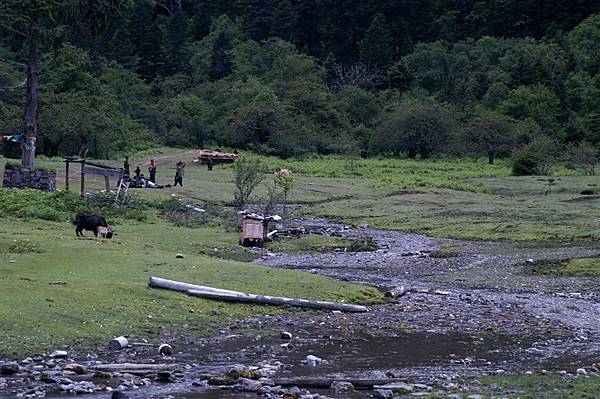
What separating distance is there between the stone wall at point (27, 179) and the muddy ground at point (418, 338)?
53.0 ft

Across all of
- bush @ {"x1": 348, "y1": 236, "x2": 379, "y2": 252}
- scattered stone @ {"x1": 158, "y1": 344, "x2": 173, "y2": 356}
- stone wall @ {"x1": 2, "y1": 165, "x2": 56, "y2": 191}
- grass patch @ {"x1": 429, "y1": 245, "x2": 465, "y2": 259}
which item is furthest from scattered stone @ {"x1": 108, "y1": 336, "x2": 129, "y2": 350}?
stone wall @ {"x1": 2, "y1": 165, "x2": 56, "y2": 191}

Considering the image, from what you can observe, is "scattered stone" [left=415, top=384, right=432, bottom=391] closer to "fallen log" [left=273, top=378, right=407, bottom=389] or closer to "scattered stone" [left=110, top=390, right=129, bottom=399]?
"fallen log" [left=273, top=378, right=407, bottom=389]

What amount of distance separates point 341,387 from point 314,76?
109 m

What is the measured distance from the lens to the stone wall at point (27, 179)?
145ft

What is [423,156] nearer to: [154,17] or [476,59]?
[476,59]

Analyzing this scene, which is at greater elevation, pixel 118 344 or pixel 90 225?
pixel 90 225

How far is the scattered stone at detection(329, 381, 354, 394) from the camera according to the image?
14.5m

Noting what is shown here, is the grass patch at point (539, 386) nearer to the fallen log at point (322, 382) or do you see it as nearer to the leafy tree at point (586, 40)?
the fallen log at point (322, 382)

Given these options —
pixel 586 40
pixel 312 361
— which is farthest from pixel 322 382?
pixel 586 40

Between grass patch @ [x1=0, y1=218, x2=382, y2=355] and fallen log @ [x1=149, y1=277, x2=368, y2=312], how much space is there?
0.26m

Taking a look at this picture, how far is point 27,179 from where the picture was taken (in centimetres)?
4444

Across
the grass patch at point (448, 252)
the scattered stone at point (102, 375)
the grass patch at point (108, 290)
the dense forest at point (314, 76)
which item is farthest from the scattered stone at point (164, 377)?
the dense forest at point (314, 76)

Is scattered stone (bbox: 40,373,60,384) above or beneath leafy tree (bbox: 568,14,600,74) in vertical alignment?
beneath

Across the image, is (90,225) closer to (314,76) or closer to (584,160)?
(584,160)
